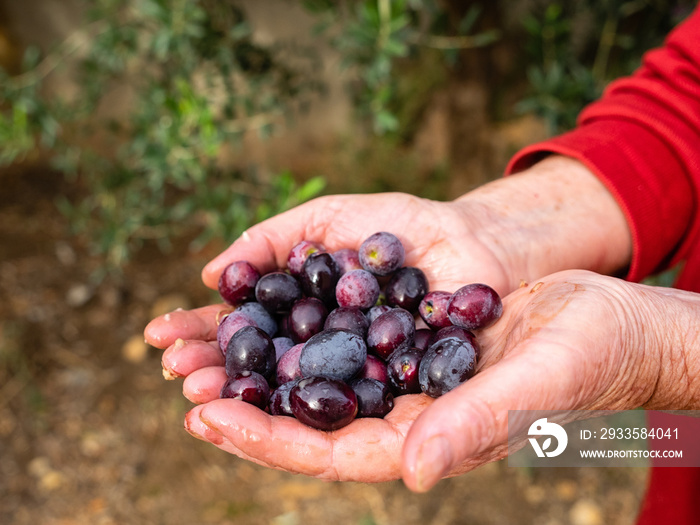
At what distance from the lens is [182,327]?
1.52m

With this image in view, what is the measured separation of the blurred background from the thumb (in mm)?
1244

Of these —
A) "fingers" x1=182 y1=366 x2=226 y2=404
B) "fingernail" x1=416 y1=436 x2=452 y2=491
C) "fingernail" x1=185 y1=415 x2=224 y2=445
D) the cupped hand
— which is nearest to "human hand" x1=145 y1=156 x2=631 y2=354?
"fingers" x1=182 y1=366 x2=226 y2=404

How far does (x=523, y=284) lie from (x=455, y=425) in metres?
0.64

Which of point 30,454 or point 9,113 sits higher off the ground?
point 9,113

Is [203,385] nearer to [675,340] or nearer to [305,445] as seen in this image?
[305,445]

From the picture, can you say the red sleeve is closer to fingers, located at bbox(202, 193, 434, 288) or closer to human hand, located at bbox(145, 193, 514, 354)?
human hand, located at bbox(145, 193, 514, 354)

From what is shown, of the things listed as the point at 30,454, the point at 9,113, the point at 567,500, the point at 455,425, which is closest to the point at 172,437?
the point at 30,454

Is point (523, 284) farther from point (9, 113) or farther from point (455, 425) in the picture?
point (9, 113)

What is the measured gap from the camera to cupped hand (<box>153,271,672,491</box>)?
0.94m

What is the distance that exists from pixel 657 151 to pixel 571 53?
93 cm

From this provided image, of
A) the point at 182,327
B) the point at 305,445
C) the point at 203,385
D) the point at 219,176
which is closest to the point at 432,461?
the point at 305,445

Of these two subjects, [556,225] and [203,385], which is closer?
[203,385]

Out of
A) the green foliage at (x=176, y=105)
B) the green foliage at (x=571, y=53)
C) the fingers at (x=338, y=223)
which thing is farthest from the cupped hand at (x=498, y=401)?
the green foliage at (x=571, y=53)

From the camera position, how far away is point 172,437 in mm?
2725
